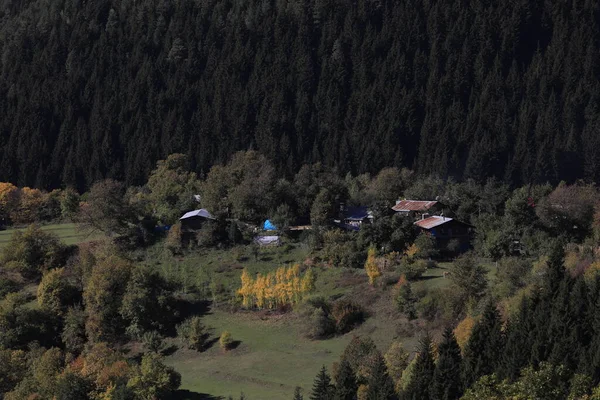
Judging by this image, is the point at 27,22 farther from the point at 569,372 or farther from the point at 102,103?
the point at 569,372

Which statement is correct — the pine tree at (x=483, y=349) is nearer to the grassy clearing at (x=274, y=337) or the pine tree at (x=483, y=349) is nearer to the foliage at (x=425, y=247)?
the grassy clearing at (x=274, y=337)

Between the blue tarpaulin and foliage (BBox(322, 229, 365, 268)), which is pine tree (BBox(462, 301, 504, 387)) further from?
the blue tarpaulin

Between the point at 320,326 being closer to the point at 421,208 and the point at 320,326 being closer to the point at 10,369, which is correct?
the point at 10,369

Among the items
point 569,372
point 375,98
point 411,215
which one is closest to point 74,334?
point 411,215

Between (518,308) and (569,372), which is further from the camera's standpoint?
(518,308)

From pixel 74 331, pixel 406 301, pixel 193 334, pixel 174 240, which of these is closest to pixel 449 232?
pixel 406 301

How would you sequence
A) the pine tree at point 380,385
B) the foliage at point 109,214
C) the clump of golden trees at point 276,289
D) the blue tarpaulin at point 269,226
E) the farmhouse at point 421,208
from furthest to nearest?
the foliage at point 109,214 → the blue tarpaulin at point 269,226 → the farmhouse at point 421,208 → the clump of golden trees at point 276,289 → the pine tree at point 380,385

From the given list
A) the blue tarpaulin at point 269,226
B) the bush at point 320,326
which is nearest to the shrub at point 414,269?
the bush at point 320,326
